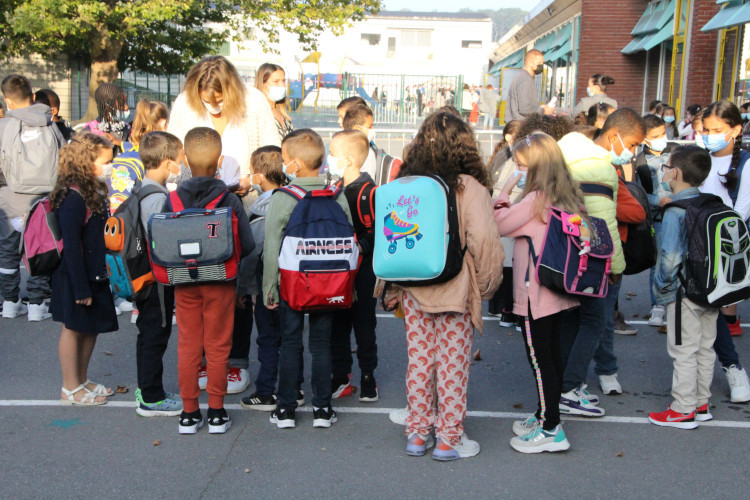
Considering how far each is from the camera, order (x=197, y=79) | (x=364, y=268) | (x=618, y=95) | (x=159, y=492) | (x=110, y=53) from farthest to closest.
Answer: (x=110, y=53) < (x=618, y=95) < (x=197, y=79) < (x=364, y=268) < (x=159, y=492)

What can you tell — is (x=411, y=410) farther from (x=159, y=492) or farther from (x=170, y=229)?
(x=170, y=229)

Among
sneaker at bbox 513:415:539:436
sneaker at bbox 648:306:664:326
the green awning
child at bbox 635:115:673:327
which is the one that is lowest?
sneaker at bbox 513:415:539:436

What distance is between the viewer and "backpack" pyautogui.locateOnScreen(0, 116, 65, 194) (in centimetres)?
695

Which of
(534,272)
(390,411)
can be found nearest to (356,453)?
(390,411)

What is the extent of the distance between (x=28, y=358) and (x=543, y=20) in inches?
943

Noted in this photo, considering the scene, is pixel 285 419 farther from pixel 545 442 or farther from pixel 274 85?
pixel 274 85

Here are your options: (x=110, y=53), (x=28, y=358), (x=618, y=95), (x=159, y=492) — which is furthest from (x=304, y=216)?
(x=110, y=53)

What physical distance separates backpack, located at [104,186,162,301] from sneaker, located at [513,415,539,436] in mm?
2362

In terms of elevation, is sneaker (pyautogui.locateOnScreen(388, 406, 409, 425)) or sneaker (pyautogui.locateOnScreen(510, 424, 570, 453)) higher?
sneaker (pyautogui.locateOnScreen(510, 424, 570, 453))

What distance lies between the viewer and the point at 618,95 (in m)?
19.1

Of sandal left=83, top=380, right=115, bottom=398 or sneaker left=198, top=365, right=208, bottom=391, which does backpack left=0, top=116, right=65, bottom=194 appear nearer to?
sandal left=83, top=380, right=115, bottom=398

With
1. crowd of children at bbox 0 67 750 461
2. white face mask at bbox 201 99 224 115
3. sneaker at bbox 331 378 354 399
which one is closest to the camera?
crowd of children at bbox 0 67 750 461

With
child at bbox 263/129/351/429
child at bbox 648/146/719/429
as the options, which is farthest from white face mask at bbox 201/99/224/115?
child at bbox 648/146/719/429

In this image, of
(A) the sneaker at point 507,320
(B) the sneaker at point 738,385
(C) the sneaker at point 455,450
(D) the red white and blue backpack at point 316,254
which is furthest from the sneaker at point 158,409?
(B) the sneaker at point 738,385
